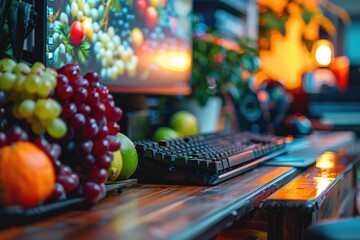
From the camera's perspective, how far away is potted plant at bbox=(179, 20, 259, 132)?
221 cm

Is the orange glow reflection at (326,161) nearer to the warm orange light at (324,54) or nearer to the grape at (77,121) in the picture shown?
the grape at (77,121)

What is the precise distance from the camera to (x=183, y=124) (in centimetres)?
196

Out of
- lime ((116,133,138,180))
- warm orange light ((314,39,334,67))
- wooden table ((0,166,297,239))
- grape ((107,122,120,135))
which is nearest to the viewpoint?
wooden table ((0,166,297,239))

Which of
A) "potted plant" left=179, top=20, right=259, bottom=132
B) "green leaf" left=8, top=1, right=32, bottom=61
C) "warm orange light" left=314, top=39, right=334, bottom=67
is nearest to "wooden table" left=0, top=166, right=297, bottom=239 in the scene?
"green leaf" left=8, top=1, right=32, bottom=61

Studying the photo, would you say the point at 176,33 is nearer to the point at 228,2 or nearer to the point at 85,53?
the point at 85,53

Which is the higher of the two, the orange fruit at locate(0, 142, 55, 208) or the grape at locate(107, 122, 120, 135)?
the grape at locate(107, 122, 120, 135)

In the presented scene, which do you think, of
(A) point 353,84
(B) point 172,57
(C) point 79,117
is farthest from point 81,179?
(A) point 353,84

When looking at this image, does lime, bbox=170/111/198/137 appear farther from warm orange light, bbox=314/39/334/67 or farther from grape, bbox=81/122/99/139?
warm orange light, bbox=314/39/334/67

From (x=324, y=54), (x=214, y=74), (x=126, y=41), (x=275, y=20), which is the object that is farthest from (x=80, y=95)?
(x=324, y=54)

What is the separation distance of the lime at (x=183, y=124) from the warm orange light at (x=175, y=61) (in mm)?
147

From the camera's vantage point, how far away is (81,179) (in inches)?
33.7

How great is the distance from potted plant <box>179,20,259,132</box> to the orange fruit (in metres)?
1.44

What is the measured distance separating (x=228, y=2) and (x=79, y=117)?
2130 millimetres

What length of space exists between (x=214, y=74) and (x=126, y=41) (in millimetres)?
860
